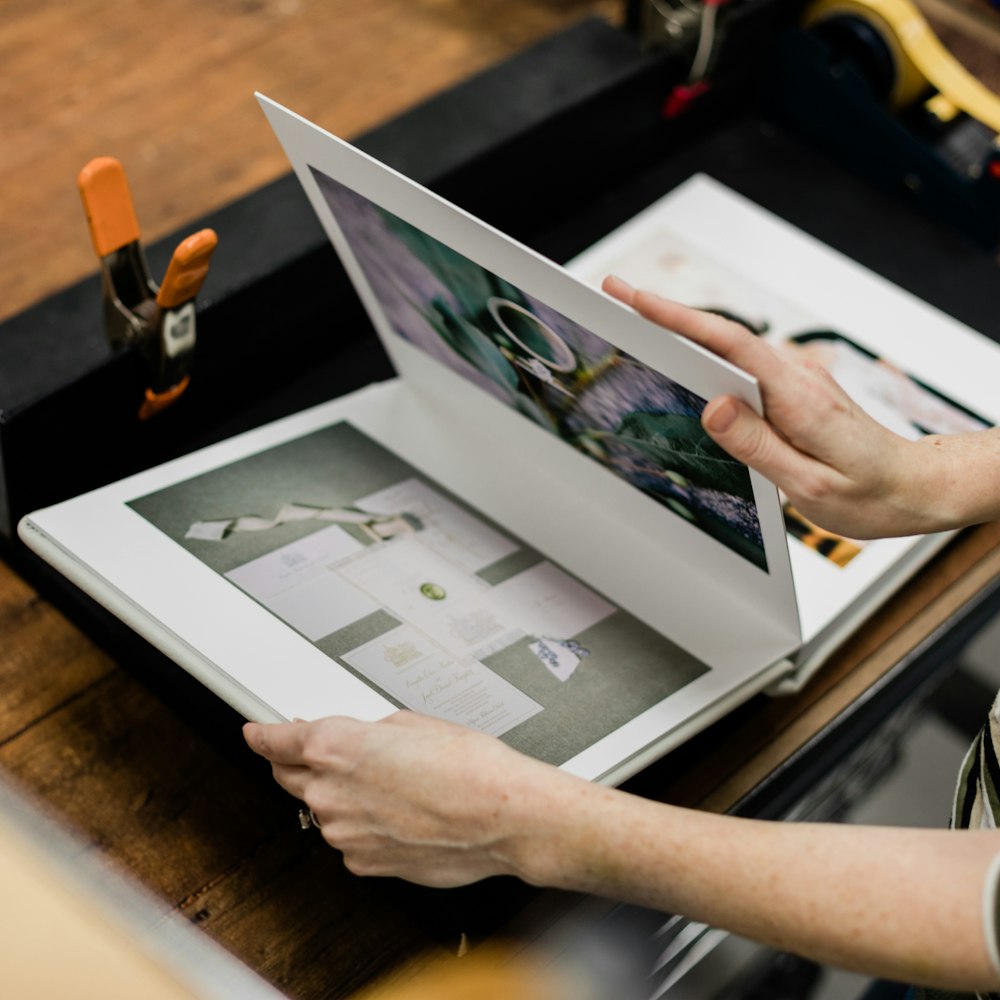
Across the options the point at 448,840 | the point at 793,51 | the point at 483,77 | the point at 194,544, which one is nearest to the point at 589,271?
the point at 483,77

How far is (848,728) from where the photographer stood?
2.89ft

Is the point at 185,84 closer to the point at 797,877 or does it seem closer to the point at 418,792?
the point at 418,792

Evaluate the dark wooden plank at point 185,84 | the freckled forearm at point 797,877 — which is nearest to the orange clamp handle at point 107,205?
the dark wooden plank at point 185,84

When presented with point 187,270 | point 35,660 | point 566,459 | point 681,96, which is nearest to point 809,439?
point 566,459

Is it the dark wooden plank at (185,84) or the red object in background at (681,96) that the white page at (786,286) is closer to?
the red object in background at (681,96)

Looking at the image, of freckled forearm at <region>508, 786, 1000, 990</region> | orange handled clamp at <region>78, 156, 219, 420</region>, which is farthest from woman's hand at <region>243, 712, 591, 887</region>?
orange handled clamp at <region>78, 156, 219, 420</region>

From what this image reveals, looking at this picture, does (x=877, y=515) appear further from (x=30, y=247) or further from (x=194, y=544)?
(x=30, y=247)

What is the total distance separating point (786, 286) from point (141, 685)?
0.65 meters

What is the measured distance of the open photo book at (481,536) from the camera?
2.29 ft

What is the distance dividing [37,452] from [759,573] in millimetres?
480

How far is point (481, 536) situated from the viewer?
83 cm

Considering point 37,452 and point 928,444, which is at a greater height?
point 928,444

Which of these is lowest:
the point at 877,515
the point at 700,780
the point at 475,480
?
the point at 700,780

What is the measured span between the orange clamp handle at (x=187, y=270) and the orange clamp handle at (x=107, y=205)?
4 cm
